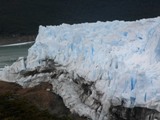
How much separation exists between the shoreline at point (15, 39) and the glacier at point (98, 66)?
25.8 meters

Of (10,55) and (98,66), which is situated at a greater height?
(98,66)

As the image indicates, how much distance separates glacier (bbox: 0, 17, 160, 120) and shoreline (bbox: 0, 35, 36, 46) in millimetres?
25765

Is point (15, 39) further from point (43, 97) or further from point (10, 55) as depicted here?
point (43, 97)

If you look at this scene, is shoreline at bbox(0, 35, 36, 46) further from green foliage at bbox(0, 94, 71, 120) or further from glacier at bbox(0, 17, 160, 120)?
green foliage at bbox(0, 94, 71, 120)

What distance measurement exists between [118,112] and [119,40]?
6.50 ft

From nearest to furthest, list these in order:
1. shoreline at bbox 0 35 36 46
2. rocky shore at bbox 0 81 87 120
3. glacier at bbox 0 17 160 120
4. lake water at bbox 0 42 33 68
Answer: glacier at bbox 0 17 160 120
rocky shore at bbox 0 81 87 120
lake water at bbox 0 42 33 68
shoreline at bbox 0 35 36 46

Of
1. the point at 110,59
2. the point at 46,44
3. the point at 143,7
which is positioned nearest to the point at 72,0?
the point at 143,7

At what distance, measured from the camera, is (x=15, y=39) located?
38875mm

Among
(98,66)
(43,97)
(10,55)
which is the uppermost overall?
(98,66)

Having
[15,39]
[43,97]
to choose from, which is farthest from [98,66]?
[15,39]

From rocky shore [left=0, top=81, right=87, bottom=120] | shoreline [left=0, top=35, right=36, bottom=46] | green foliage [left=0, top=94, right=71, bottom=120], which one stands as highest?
green foliage [left=0, top=94, right=71, bottom=120]

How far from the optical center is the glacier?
22.4ft

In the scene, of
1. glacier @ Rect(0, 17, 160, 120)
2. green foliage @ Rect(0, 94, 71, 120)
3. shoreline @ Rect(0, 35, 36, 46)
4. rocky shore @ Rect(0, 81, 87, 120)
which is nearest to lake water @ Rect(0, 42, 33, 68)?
shoreline @ Rect(0, 35, 36, 46)

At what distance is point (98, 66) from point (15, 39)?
3149 cm
